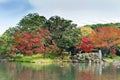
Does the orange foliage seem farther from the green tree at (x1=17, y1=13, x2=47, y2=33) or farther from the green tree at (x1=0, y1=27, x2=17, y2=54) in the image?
the green tree at (x1=0, y1=27, x2=17, y2=54)

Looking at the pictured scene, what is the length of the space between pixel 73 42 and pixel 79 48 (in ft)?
6.30

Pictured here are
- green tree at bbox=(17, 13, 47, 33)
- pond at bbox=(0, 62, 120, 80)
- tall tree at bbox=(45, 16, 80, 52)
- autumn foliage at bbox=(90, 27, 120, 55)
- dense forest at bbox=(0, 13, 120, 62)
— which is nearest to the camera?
pond at bbox=(0, 62, 120, 80)

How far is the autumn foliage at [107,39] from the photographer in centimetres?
6024

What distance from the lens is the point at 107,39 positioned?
60.7 meters

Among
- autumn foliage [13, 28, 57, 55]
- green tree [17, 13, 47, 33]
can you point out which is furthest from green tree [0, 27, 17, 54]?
green tree [17, 13, 47, 33]

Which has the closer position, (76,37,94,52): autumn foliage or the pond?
the pond

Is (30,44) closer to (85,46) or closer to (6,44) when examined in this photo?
(6,44)

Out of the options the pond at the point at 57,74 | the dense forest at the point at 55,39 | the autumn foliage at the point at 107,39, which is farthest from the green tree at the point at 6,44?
the pond at the point at 57,74

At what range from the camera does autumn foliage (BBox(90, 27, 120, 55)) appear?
198ft

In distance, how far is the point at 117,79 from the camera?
2811 centimetres

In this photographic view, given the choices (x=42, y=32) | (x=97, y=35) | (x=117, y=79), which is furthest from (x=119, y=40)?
(x=117, y=79)

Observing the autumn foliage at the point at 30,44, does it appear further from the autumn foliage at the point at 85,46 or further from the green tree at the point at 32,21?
the green tree at the point at 32,21

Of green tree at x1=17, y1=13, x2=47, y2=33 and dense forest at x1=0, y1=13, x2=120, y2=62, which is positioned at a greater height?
green tree at x1=17, y1=13, x2=47, y2=33

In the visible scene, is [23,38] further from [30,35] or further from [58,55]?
[58,55]
